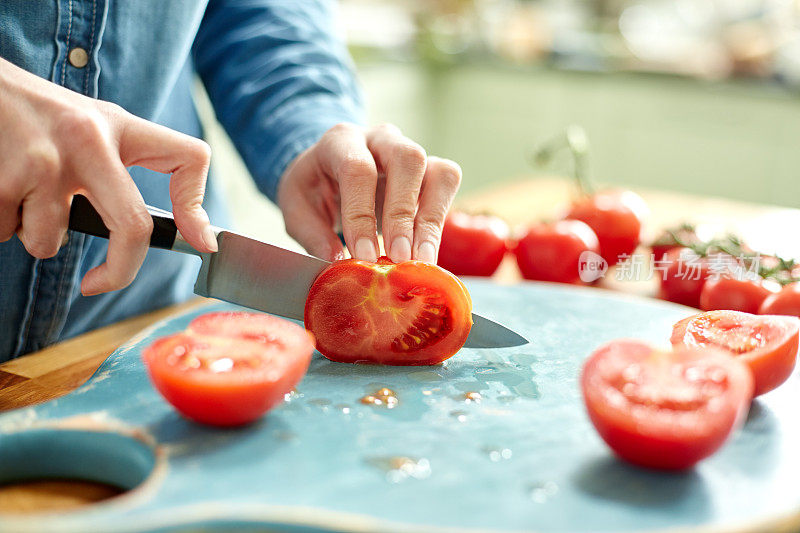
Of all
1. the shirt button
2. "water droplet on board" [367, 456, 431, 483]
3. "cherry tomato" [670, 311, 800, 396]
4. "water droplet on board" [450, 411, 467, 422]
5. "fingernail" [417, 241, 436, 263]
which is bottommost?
"water droplet on board" [450, 411, 467, 422]

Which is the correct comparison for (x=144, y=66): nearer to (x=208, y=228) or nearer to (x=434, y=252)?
(x=208, y=228)

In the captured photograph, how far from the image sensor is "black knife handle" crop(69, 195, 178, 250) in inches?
34.4

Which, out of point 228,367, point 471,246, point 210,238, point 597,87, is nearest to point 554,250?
point 471,246

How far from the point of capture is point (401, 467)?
744 millimetres

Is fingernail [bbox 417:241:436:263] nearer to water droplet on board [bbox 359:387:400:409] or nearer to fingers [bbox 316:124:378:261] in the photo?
fingers [bbox 316:124:378:261]

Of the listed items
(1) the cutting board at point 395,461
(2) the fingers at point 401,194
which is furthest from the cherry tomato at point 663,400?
(2) the fingers at point 401,194

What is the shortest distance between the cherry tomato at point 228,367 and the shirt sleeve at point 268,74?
20.9 inches

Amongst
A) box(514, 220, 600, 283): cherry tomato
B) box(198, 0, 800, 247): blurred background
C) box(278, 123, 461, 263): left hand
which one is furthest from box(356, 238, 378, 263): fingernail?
box(198, 0, 800, 247): blurred background

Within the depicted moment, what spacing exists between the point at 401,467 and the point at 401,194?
433 millimetres

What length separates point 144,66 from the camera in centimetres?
117

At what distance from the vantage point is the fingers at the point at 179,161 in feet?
2.78

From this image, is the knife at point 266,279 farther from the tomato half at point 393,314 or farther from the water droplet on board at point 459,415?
the water droplet on board at point 459,415

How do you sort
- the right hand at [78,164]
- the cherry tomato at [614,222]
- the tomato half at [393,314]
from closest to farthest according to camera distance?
1. the right hand at [78,164]
2. the tomato half at [393,314]
3. the cherry tomato at [614,222]

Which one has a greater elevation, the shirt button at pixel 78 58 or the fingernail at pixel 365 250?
the shirt button at pixel 78 58
